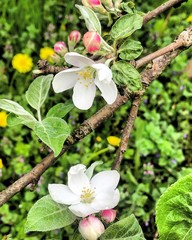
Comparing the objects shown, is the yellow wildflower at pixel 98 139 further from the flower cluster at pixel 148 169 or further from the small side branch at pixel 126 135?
the small side branch at pixel 126 135

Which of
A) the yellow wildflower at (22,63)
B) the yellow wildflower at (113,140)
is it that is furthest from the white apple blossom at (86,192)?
the yellow wildflower at (22,63)

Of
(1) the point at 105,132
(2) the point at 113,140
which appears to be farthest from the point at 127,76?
(1) the point at 105,132

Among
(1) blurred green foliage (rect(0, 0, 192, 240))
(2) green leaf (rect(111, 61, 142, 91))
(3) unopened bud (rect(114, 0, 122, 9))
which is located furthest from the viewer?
(1) blurred green foliage (rect(0, 0, 192, 240))

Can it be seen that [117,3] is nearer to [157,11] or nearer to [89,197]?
[157,11]

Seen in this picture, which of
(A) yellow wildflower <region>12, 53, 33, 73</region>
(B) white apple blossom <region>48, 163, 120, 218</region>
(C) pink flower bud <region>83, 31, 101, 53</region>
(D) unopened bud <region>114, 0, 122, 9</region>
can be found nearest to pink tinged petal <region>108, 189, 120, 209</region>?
(B) white apple blossom <region>48, 163, 120, 218</region>

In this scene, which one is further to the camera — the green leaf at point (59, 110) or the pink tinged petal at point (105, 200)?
the green leaf at point (59, 110)

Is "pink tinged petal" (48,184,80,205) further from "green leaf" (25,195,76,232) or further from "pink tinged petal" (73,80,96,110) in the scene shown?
"pink tinged petal" (73,80,96,110)
